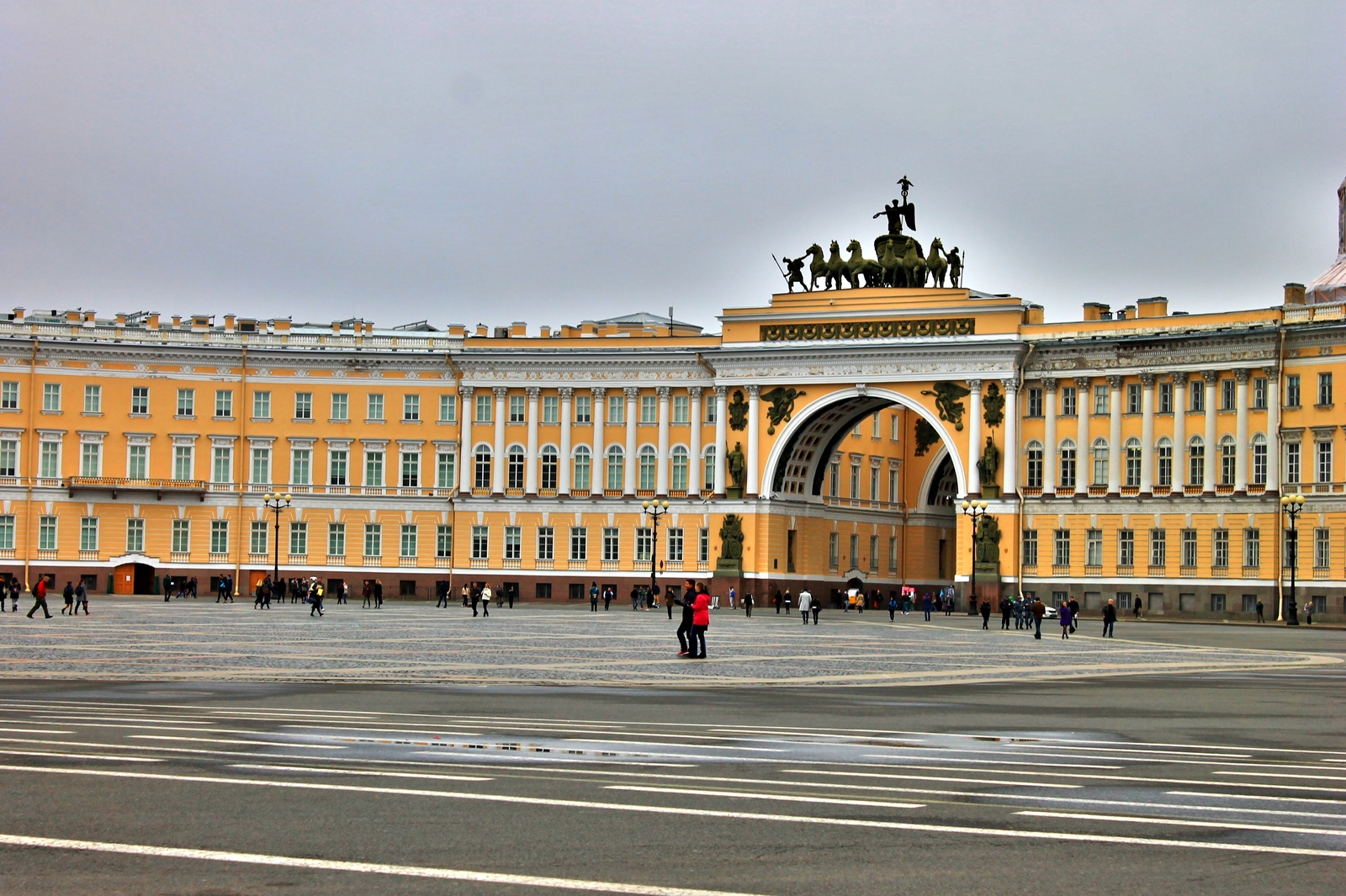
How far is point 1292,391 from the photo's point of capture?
8212 cm

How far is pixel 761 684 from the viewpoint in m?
30.1

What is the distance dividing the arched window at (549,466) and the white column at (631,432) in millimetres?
4387

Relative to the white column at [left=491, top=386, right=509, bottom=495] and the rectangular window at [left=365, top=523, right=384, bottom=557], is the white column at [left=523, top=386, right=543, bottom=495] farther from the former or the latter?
the rectangular window at [left=365, top=523, right=384, bottom=557]

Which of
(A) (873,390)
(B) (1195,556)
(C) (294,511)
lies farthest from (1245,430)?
(C) (294,511)

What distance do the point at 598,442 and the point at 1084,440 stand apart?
2649 centimetres

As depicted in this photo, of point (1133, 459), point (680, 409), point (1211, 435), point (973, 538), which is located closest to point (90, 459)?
point (680, 409)

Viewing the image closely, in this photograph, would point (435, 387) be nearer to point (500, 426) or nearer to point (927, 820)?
point (500, 426)

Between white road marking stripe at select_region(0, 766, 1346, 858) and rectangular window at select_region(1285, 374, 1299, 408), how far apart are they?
7470cm

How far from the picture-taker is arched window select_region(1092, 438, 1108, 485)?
87.6 m

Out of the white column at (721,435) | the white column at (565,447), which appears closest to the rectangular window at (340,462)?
the white column at (565,447)

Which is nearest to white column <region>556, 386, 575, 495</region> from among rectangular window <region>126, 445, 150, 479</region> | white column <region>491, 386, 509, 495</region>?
white column <region>491, 386, 509, 495</region>

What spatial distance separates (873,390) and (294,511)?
33.0 meters

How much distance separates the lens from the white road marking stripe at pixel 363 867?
984 centimetres

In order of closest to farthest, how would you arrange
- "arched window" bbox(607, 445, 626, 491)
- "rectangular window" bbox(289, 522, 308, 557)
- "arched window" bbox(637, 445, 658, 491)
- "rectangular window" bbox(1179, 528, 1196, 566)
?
1. "rectangular window" bbox(1179, 528, 1196, 566)
2. "arched window" bbox(637, 445, 658, 491)
3. "arched window" bbox(607, 445, 626, 491)
4. "rectangular window" bbox(289, 522, 308, 557)
